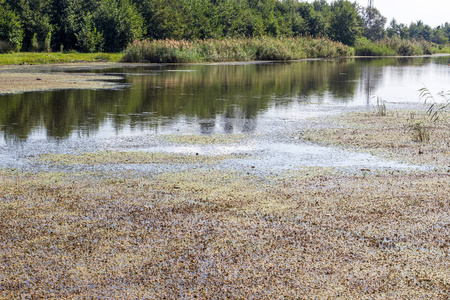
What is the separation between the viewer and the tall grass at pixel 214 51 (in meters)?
41.8

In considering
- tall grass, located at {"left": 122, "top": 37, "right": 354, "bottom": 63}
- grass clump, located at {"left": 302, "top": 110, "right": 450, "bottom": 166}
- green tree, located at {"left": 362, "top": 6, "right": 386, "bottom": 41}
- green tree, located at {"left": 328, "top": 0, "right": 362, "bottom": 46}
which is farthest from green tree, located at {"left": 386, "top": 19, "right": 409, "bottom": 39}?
grass clump, located at {"left": 302, "top": 110, "right": 450, "bottom": 166}

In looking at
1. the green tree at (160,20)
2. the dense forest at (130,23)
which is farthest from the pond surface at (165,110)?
the green tree at (160,20)

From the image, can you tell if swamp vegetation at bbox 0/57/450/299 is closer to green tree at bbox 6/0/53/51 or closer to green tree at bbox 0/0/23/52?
green tree at bbox 0/0/23/52

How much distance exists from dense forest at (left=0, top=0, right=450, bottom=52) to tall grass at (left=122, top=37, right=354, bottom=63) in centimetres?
652

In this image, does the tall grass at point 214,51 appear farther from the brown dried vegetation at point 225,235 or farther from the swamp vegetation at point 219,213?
the brown dried vegetation at point 225,235

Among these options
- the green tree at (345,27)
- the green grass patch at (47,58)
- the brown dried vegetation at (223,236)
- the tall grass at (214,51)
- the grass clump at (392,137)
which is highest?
the green tree at (345,27)

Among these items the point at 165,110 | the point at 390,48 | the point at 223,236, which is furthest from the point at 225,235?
the point at 390,48

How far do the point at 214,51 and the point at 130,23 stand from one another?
11.7m

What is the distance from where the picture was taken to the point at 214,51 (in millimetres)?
44656

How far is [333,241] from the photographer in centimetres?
498

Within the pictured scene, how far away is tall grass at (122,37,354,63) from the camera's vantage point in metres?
41.8

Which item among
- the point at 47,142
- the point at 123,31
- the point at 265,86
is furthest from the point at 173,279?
the point at 123,31

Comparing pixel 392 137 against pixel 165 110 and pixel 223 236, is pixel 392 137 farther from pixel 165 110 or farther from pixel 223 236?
pixel 165 110

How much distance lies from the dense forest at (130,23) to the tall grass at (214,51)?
6516mm
